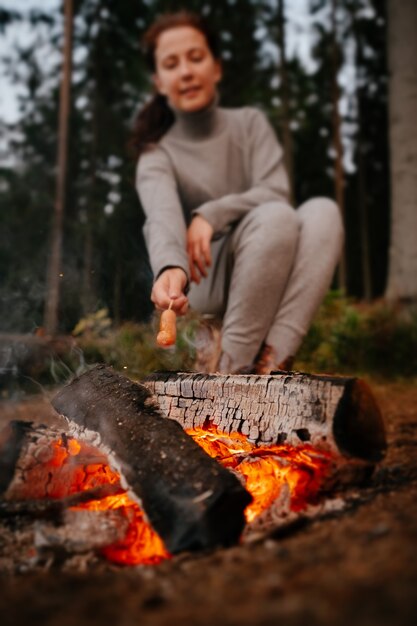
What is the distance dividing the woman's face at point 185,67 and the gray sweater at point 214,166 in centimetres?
10

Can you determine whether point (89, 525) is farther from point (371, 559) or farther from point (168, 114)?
point (168, 114)

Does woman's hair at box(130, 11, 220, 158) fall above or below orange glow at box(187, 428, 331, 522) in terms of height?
above

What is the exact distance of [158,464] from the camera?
145cm

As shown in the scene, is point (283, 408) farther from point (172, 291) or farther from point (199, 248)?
point (199, 248)

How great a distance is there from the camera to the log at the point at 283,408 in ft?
4.79

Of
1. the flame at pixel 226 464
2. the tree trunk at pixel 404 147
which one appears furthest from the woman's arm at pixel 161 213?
the tree trunk at pixel 404 147

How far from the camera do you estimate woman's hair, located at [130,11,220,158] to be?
3203mm

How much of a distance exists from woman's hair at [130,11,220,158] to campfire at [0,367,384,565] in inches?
76.4

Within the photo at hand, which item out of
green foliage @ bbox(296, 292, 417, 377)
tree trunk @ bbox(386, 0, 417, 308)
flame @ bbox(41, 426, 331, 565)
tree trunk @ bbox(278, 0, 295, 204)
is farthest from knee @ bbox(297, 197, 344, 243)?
tree trunk @ bbox(278, 0, 295, 204)

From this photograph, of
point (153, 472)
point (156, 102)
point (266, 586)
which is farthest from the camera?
point (156, 102)

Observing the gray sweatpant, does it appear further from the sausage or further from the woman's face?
the woman's face

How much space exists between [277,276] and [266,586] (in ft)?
6.05

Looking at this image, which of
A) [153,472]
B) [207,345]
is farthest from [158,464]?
[207,345]

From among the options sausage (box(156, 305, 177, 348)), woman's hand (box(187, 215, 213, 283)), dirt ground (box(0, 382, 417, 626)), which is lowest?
dirt ground (box(0, 382, 417, 626))
